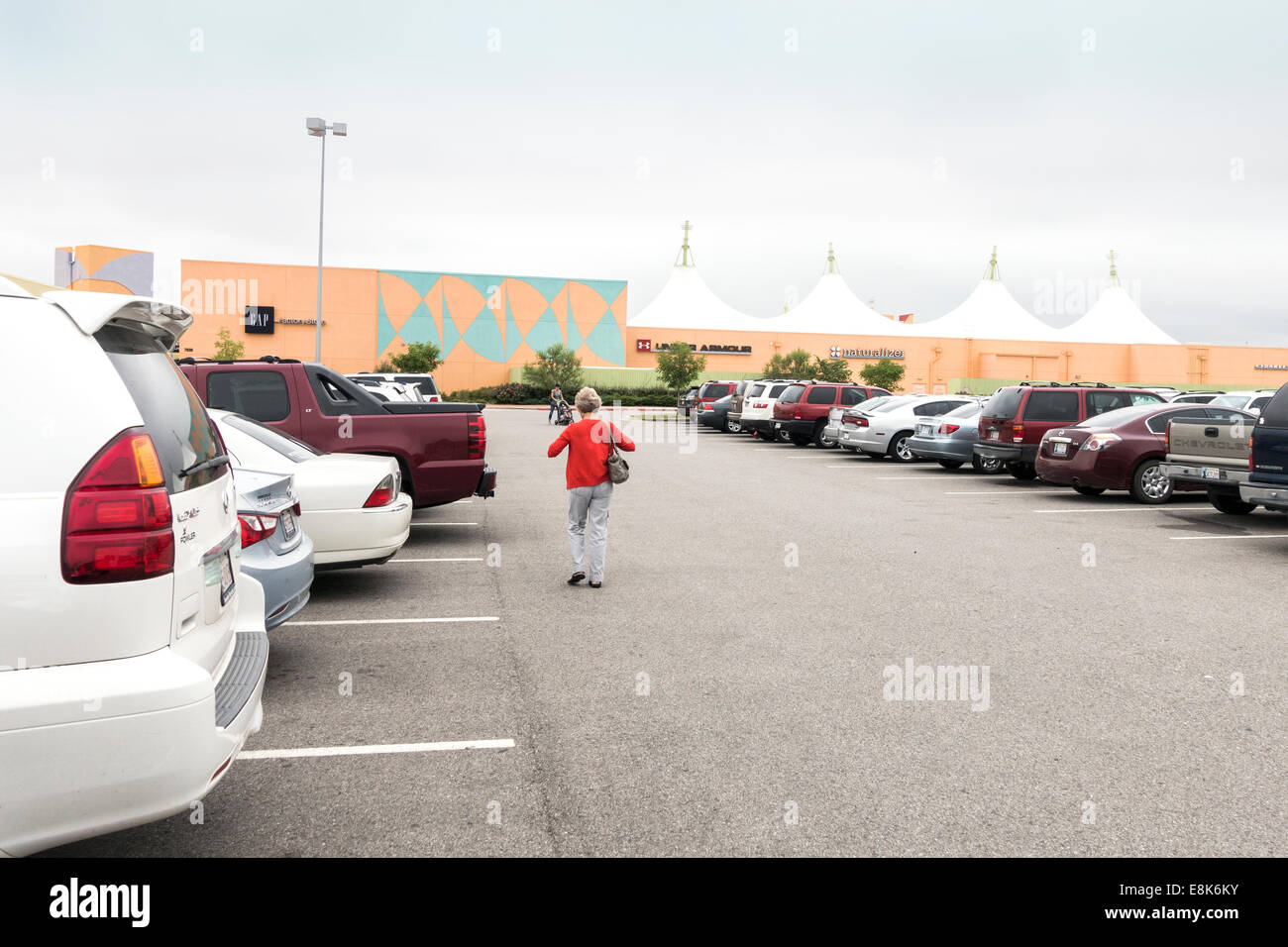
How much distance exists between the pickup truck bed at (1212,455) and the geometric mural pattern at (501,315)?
6023cm

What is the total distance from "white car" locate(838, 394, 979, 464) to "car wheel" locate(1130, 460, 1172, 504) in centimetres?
789

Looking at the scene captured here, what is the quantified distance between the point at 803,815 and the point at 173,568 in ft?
8.02

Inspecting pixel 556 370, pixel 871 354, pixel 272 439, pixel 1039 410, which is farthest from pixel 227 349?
pixel 272 439

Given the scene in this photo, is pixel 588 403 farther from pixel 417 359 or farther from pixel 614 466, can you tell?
pixel 417 359

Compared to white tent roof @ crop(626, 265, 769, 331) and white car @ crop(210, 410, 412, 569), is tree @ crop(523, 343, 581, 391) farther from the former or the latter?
white car @ crop(210, 410, 412, 569)

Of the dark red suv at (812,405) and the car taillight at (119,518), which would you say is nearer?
the car taillight at (119,518)

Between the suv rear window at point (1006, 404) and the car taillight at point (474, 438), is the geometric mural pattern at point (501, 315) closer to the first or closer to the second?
the suv rear window at point (1006, 404)

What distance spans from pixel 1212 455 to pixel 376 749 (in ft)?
37.7

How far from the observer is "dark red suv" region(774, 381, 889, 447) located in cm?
2716

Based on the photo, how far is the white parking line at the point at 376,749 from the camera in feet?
14.8

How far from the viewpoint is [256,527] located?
5523 mm

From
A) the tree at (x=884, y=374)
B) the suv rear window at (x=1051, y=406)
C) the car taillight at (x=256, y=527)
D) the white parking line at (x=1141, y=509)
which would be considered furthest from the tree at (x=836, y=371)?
the car taillight at (x=256, y=527)
